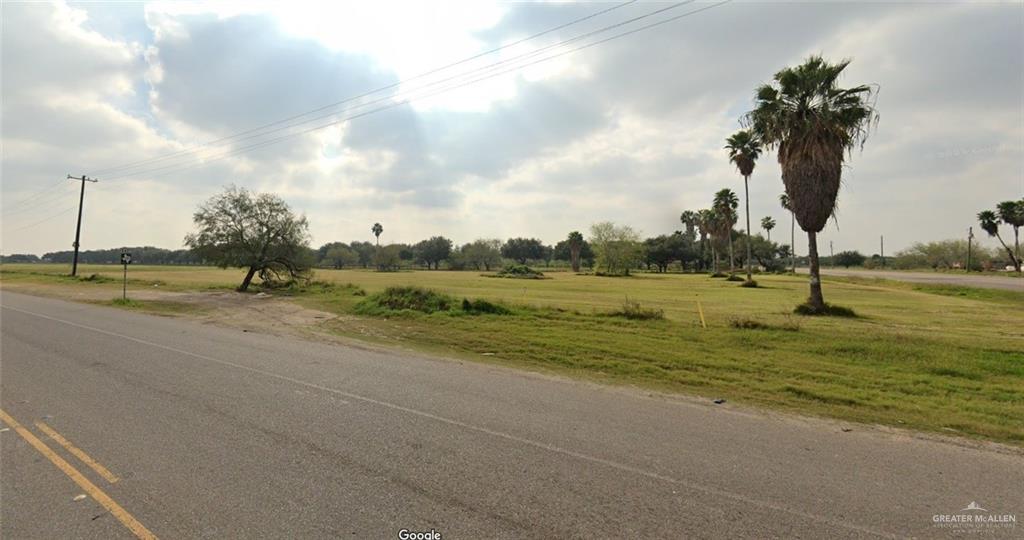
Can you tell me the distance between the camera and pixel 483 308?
19359 millimetres

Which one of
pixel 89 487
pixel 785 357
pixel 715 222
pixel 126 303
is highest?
pixel 715 222

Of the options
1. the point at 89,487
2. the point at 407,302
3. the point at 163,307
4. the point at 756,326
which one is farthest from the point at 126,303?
the point at 756,326

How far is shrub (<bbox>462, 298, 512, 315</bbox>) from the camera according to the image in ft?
62.0

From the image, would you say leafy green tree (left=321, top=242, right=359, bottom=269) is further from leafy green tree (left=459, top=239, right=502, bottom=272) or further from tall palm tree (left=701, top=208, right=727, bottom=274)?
tall palm tree (left=701, top=208, right=727, bottom=274)

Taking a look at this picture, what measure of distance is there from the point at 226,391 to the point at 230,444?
2.56m

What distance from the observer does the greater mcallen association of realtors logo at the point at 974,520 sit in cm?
347

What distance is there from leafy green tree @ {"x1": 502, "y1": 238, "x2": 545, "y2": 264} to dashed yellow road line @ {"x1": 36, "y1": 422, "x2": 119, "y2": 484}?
522ft

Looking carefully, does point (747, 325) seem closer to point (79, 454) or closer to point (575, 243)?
point (79, 454)

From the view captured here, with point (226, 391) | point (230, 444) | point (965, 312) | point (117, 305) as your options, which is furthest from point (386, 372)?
point (965, 312)

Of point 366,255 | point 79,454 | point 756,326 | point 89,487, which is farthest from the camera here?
point 366,255

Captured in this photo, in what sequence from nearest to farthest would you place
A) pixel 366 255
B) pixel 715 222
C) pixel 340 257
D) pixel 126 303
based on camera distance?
pixel 126 303, pixel 715 222, pixel 340 257, pixel 366 255

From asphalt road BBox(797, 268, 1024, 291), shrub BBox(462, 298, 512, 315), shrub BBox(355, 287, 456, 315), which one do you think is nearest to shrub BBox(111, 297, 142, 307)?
shrub BBox(355, 287, 456, 315)

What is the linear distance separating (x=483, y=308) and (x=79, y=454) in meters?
15.1

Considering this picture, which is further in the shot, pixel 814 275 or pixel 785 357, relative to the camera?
pixel 814 275
